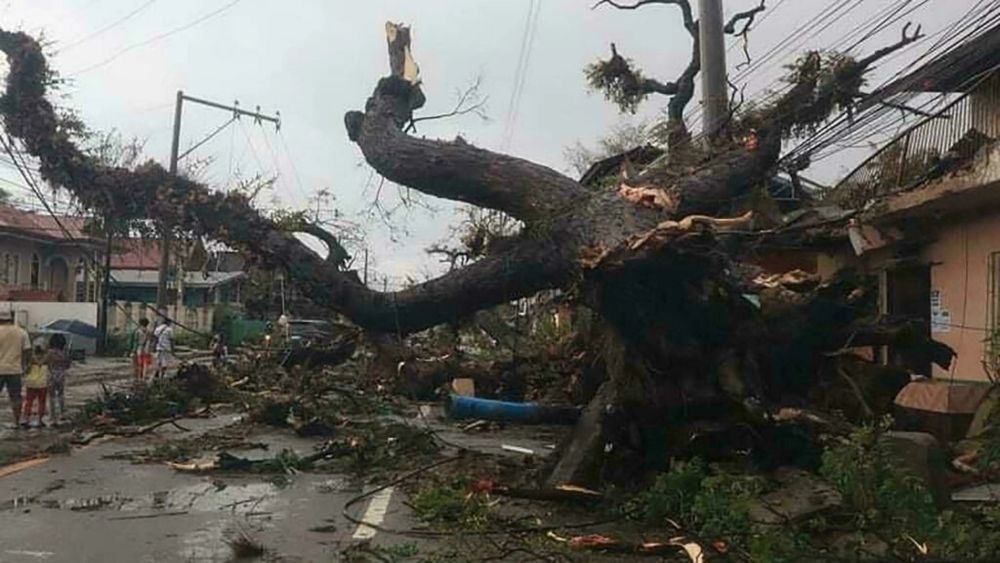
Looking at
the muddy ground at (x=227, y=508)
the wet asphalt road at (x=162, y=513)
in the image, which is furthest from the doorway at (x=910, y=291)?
the wet asphalt road at (x=162, y=513)

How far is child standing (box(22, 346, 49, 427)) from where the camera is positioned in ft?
52.6

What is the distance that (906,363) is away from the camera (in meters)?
11.7

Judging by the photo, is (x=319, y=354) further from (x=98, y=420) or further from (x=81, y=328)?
(x=81, y=328)

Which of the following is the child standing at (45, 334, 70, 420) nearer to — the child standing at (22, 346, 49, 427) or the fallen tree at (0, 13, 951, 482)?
the child standing at (22, 346, 49, 427)

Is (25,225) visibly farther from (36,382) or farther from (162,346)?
(36,382)

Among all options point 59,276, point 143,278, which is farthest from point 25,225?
point 143,278

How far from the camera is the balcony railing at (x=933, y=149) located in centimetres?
1579

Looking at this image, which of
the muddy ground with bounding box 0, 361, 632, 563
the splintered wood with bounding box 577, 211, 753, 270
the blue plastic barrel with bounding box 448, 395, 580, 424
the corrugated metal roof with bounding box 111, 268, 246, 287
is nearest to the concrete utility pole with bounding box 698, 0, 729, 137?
the blue plastic barrel with bounding box 448, 395, 580, 424

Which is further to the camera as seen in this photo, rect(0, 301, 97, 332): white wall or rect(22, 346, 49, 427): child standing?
rect(0, 301, 97, 332): white wall

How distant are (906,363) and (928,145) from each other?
7.05 m

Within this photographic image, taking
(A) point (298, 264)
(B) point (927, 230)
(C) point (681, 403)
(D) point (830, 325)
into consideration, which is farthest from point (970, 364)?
(A) point (298, 264)

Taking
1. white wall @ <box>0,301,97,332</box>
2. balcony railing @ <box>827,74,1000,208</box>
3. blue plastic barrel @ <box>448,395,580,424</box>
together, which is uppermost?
balcony railing @ <box>827,74,1000,208</box>

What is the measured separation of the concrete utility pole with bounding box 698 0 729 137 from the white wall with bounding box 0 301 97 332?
33023mm

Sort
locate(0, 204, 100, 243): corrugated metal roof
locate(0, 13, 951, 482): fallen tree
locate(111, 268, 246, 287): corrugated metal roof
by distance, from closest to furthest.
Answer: locate(0, 13, 951, 482): fallen tree, locate(0, 204, 100, 243): corrugated metal roof, locate(111, 268, 246, 287): corrugated metal roof
